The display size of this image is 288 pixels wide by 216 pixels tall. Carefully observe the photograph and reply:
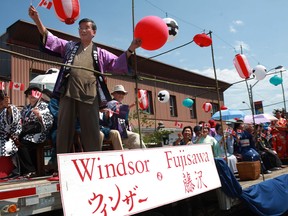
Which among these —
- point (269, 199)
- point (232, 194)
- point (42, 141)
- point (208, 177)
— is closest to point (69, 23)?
point (42, 141)

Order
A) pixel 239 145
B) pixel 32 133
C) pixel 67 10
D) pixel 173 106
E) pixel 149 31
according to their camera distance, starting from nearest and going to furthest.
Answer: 1. pixel 149 31
2. pixel 32 133
3. pixel 67 10
4. pixel 239 145
5. pixel 173 106

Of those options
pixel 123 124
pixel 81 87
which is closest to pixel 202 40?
pixel 123 124

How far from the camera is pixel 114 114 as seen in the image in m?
4.02

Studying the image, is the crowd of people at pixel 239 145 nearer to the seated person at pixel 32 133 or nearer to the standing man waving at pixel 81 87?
the seated person at pixel 32 133

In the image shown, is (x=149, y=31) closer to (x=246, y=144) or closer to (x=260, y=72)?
(x=246, y=144)

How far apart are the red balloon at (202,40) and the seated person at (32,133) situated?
8.74 ft

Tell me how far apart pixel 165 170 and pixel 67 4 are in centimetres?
294

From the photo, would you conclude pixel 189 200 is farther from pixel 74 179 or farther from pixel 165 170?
pixel 74 179

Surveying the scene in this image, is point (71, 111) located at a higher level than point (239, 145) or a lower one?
higher

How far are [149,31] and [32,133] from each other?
1745 millimetres

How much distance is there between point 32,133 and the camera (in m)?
3.58

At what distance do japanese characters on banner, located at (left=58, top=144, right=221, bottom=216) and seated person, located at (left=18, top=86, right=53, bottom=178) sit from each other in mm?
1443

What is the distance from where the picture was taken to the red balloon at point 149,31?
10.3ft

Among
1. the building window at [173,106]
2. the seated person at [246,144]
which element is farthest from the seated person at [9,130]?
the building window at [173,106]
